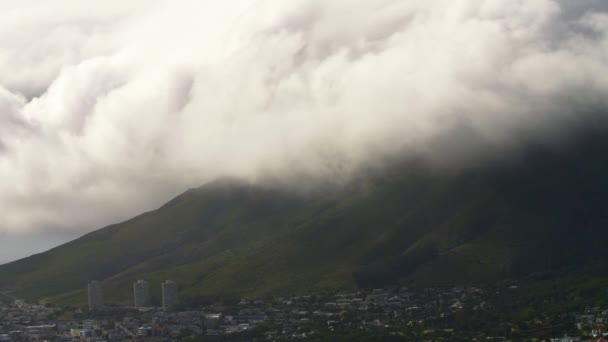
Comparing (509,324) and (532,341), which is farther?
(509,324)

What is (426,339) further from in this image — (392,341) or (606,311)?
(606,311)

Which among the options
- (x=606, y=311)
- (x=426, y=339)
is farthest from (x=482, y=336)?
(x=606, y=311)

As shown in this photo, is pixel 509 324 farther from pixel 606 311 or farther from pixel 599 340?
pixel 599 340

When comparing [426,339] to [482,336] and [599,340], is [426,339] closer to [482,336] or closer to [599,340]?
[482,336]

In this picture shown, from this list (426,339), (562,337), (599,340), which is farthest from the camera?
(426,339)

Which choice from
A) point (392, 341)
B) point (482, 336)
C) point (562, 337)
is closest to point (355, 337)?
point (392, 341)

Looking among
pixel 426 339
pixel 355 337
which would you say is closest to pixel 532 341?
pixel 426 339

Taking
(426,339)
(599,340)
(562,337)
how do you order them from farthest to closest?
(426,339), (562,337), (599,340)

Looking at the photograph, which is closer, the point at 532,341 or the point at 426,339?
the point at 532,341
